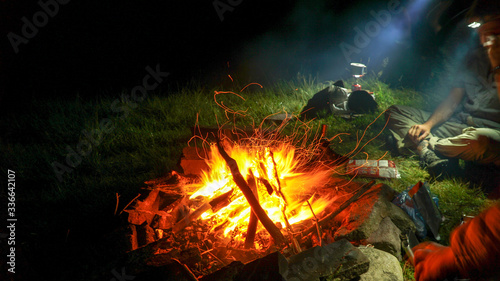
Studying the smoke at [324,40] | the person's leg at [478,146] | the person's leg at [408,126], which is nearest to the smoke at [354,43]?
the smoke at [324,40]

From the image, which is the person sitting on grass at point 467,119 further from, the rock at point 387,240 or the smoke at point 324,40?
the smoke at point 324,40

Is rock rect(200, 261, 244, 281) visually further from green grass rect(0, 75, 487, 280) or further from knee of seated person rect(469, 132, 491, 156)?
knee of seated person rect(469, 132, 491, 156)

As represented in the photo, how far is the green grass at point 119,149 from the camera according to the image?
122 inches

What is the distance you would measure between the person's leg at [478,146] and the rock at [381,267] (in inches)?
95.1

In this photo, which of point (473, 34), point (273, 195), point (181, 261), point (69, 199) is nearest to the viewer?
point (181, 261)

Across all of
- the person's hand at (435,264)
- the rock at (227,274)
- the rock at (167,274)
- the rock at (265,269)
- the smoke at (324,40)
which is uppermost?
the smoke at (324,40)

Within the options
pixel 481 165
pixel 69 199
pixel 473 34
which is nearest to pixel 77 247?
pixel 69 199

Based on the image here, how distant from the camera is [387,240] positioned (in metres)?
2.39

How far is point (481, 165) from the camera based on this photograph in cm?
371

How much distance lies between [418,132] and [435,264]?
3.38 metres

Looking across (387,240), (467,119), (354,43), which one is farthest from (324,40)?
(387,240)

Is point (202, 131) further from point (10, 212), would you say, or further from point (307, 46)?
point (307, 46)

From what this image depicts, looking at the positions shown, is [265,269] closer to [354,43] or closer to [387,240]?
[387,240]

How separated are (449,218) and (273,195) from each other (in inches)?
82.3
